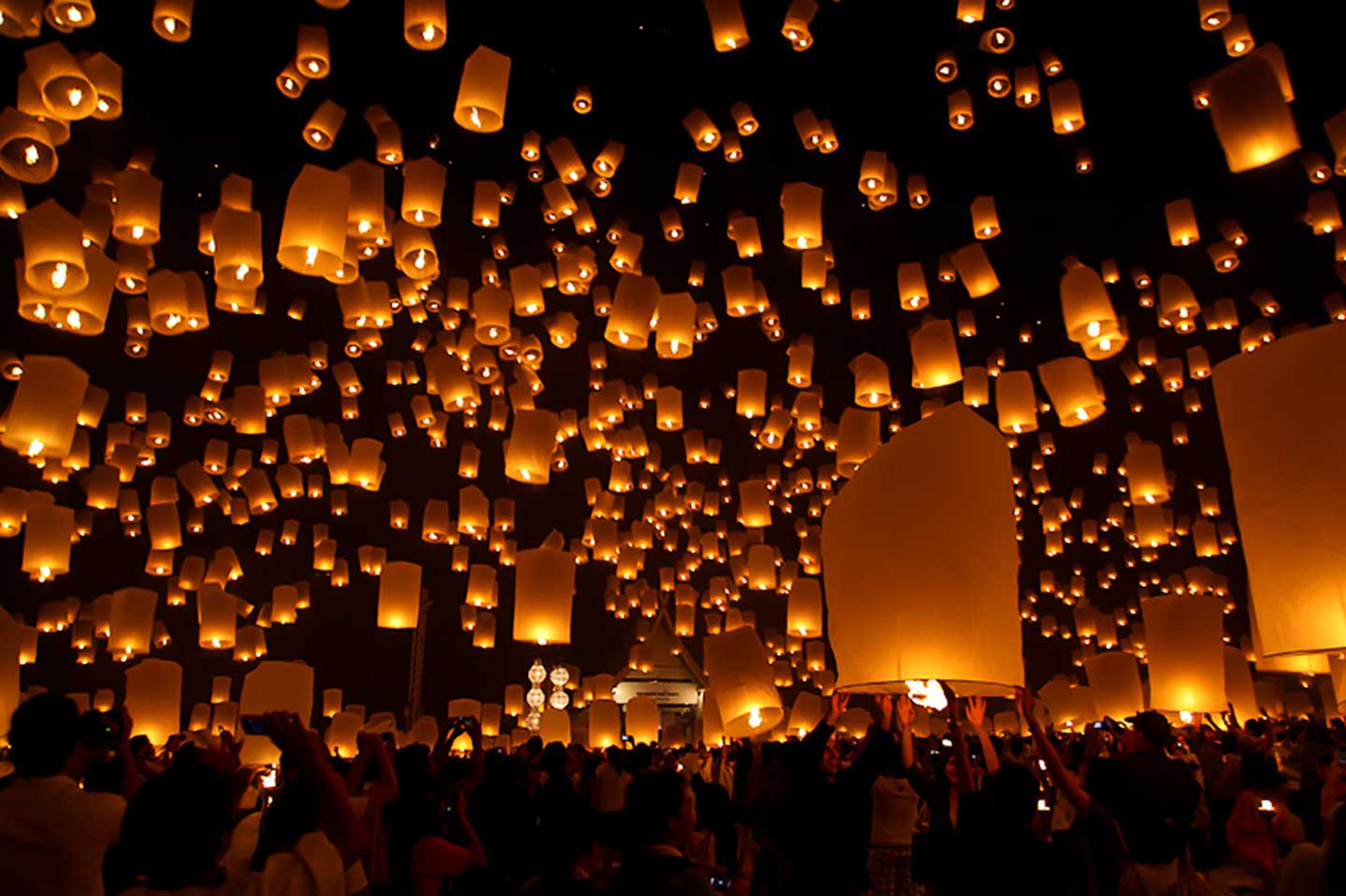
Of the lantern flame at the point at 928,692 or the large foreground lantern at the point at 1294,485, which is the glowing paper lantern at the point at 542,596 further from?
the large foreground lantern at the point at 1294,485

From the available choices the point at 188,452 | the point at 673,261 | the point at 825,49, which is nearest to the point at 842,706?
the point at 825,49

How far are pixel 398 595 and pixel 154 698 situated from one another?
92.1 inches

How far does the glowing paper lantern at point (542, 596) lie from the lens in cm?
712

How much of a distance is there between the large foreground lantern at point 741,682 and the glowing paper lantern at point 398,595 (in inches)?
198

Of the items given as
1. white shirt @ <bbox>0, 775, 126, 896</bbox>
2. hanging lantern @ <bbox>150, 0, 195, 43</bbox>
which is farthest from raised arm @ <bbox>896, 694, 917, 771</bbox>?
hanging lantern @ <bbox>150, 0, 195, 43</bbox>

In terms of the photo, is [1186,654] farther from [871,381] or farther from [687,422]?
[687,422]

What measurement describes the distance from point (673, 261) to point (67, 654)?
10.2 metres

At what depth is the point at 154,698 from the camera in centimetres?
790

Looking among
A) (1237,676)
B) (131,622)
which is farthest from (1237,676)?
(131,622)

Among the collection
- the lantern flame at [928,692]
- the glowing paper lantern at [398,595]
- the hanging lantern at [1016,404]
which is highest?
the hanging lantern at [1016,404]

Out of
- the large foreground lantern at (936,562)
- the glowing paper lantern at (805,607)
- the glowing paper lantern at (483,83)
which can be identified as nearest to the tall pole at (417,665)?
the glowing paper lantern at (805,607)

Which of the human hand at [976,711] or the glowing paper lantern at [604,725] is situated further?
the glowing paper lantern at [604,725]

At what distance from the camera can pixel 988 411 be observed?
1631cm

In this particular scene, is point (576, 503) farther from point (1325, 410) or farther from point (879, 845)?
point (1325, 410)
